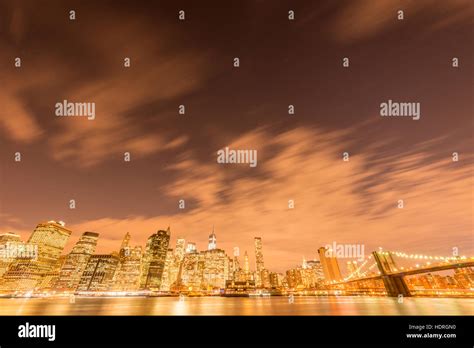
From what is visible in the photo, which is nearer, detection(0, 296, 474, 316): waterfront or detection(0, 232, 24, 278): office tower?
detection(0, 296, 474, 316): waterfront

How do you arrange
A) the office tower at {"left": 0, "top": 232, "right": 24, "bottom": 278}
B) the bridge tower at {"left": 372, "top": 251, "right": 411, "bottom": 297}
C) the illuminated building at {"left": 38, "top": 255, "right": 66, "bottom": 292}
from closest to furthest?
1. the bridge tower at {"left": 372, "top": 251, "right": 411, "bottom": 297}
2. the office tower at {"left": 0, "top": 232, "right": 24, "bottom": 278}
3. the illuminated building at {"left": 38, "top": 255, "right": 66, "bottom": 292}

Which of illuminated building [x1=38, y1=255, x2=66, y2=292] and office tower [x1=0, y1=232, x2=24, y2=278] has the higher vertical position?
office tower [x1=0, y1=232, x2=24, y2=278]

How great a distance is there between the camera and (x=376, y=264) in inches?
3184

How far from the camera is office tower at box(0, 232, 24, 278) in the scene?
6097 inches

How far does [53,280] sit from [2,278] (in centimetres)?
3437

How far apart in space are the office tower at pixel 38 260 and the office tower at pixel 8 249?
2.98m

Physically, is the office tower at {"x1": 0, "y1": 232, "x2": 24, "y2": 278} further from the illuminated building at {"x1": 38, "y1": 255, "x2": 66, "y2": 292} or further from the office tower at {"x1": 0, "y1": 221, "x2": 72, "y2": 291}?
the illuminated building at {"x1": 38, "y1": 255, "x2": 66, "y2": 292}

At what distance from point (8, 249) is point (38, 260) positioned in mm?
19203

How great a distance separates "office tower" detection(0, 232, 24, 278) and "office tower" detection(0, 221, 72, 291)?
9.78 feet

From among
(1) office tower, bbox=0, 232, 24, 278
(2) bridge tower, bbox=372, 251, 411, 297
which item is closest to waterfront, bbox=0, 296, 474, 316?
(2) bridge tower, bbox=372, 251, 411, 297

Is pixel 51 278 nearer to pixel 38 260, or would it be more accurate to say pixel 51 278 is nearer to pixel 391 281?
pixel 38 260

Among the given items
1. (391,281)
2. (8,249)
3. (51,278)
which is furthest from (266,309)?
(51,278)

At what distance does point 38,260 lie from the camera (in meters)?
170
